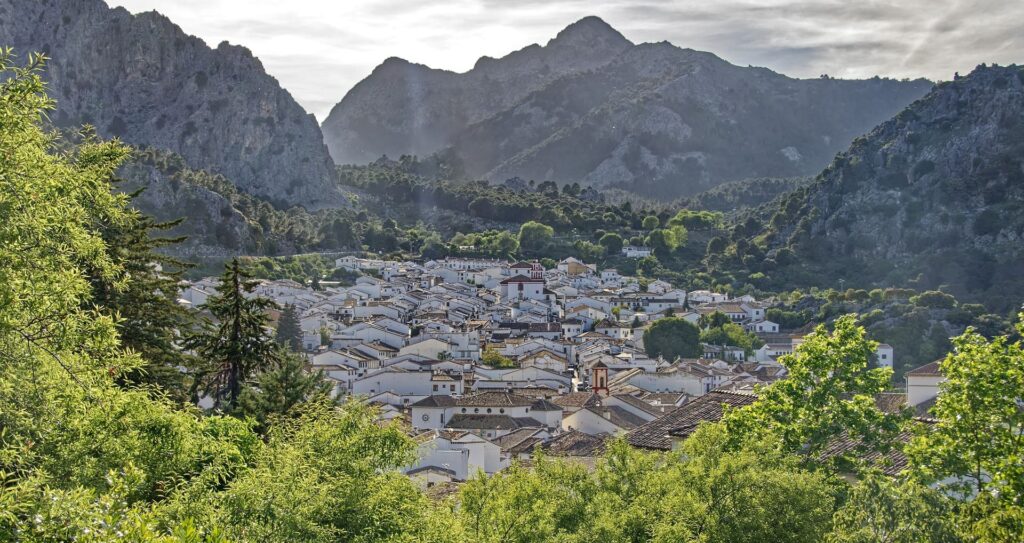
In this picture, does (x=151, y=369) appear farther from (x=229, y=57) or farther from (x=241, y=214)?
(x=229, y=57)

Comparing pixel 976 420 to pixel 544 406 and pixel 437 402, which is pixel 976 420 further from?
pixel 437 402

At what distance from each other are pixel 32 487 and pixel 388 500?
459cm

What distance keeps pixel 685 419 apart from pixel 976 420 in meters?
9.88

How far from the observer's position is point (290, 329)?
6844 centimetres

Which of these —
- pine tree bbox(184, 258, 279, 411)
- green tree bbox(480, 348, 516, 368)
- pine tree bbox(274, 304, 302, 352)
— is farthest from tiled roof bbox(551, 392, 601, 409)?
pine tree bbox(274, 304, 302, 352)

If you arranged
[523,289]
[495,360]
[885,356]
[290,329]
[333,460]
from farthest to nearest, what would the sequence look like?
[523,289] < [885,356] < [290,329] < [495,360] < [333,460]

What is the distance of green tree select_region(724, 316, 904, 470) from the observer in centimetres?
1661

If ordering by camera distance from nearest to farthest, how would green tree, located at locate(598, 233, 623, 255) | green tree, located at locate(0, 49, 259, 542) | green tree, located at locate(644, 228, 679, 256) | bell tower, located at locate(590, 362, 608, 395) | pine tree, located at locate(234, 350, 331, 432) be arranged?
green tree, located at locate(0, 49, 259, 542) → pine tree, located at locate(234, 350, 331, 432) → bell tower, located at locate(590, 362, 608, 395) → green tree, located at locate(644, 228, 679, 256) → green tree, located at locate(598, 233, 623, 255)

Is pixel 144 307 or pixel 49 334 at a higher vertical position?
pixel 49 334

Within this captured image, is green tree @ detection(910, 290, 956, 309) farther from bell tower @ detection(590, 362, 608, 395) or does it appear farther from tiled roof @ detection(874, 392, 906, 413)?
tiled roof @ detection(874, 392, 906, 413)

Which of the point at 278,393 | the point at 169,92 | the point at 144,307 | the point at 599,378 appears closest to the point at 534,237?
the point at 169,92

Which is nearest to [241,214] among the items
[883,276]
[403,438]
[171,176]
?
[171,176]

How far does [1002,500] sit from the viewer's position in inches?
489

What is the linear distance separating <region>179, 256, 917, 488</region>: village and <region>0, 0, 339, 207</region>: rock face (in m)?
45.9
